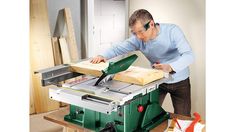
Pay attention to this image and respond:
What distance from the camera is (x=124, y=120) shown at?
4.53 ft

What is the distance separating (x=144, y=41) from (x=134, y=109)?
0.91 meters

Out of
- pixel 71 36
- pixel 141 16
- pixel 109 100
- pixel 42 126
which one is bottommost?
pixel 42 126

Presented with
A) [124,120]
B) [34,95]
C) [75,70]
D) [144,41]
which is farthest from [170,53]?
[34,95]

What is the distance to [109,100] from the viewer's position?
124 centimetres

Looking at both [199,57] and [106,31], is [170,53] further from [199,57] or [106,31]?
[106,31]

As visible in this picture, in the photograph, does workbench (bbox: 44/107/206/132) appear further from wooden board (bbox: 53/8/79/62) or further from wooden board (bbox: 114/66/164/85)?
wooden board (bbox: 53/8/79/62)

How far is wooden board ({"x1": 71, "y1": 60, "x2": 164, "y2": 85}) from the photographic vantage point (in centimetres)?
145

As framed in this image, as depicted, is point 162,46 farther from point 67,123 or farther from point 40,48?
point 40,48

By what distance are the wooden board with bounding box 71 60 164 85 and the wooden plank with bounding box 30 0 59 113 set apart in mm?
1986

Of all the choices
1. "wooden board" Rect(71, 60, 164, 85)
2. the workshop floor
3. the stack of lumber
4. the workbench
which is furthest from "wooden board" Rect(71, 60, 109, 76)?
the stack of lumber

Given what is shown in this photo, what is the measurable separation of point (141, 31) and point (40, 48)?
1885 mm

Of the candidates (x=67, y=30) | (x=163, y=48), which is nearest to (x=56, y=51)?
(x=67, y=30)

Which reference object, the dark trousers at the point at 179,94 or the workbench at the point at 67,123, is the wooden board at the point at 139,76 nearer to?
the workbench at the point at 67,123

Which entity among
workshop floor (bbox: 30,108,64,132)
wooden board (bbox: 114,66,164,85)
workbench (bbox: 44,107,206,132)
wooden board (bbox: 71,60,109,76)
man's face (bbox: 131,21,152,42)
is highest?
man's face (bbox: 131,21,152,42)
